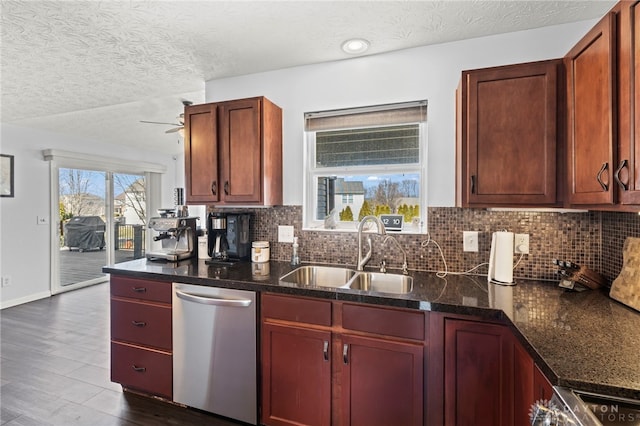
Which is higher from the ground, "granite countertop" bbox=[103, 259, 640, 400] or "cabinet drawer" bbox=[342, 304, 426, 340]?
"granite countertop" bbox=[103, 259, 640, 400]

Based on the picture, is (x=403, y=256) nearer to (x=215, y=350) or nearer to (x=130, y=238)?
(x=215, y=350)

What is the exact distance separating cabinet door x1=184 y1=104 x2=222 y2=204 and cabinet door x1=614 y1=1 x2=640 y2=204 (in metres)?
2.27

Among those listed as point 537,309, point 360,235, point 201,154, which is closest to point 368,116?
point 360,235

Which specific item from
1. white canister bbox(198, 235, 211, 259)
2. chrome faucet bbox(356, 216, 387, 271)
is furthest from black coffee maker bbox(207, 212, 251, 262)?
chrome faucet bbox(356, 216, 387, 271)

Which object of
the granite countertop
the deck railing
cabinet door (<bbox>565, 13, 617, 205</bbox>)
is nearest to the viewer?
the granite countertop

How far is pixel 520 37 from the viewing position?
200 cm

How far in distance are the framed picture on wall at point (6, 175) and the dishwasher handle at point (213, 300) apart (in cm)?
384

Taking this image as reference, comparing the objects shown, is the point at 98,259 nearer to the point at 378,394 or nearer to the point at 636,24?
the point at 378,394

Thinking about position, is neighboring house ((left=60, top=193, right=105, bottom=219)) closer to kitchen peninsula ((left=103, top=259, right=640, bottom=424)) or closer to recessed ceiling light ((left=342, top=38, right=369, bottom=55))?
kitchen peninsula ((left=103, top=259, right=640, bottom=424))

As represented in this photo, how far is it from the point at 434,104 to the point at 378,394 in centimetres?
185

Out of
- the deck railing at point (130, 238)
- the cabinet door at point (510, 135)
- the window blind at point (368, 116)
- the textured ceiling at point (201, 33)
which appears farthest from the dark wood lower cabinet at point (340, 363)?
the deck railing at point (130, 238)

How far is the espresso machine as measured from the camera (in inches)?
96.0

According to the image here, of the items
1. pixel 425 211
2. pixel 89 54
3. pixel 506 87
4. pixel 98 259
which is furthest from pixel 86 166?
pixel 506 87

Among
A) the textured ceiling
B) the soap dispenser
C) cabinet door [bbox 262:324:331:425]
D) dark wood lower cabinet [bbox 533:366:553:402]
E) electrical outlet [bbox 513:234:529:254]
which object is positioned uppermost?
the textured ceiling
